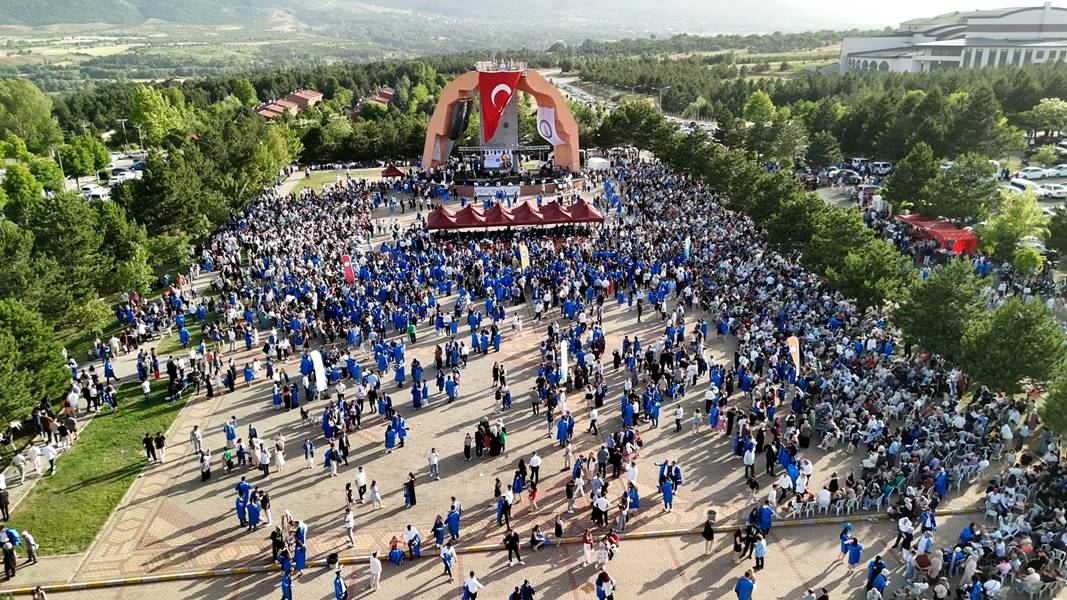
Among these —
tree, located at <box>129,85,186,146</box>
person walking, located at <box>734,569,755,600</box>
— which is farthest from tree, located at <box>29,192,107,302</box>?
tree, located at <box>129,85,186,146</box>

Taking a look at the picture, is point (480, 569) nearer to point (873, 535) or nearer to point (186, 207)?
point (873, 535)

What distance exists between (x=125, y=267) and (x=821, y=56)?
146m

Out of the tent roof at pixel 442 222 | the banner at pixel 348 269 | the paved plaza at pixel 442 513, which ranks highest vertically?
the tent roof at pixel 442 222

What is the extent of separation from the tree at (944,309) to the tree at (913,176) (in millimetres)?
18002

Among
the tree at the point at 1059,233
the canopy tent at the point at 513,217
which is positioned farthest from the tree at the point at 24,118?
the tree at the point at 1059,233

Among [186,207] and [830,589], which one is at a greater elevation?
[186,207]

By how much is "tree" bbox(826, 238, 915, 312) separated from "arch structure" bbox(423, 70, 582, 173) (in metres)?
29.4

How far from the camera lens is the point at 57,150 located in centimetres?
6494

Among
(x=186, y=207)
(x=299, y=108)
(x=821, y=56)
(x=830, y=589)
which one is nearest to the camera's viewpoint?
(x=830, y=589)

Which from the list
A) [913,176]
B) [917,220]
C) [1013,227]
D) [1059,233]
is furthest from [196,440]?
[913,176]

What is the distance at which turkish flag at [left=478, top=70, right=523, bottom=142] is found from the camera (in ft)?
164

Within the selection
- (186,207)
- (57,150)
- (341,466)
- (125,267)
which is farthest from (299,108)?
(341,466)

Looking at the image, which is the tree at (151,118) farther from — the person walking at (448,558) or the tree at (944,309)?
the tree at (944,309)

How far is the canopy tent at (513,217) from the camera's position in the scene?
3625 cm
